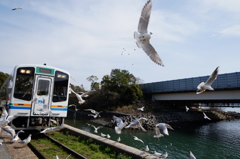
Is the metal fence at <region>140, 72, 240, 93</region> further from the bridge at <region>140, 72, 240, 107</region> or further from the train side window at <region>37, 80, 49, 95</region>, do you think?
the train side window at <region>37, 80, 49, 95</region>

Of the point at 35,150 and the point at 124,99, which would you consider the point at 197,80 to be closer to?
the point at 124,99

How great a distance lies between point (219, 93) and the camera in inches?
855

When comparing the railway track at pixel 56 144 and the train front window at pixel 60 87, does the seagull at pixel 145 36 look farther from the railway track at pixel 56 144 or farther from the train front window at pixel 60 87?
the train front window at pixel 60 87

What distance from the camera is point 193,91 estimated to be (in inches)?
1008

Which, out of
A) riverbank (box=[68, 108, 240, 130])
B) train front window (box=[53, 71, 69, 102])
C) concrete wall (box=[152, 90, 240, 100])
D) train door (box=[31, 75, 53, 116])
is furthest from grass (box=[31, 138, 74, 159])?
concrete wall (box=[152, 90, 240, 100])

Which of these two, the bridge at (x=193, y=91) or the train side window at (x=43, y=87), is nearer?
the train side window at (x=43, y=87)

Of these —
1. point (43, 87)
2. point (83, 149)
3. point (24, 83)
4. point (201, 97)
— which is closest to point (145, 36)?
point (83, 149)

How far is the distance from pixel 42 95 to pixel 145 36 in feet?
21.1

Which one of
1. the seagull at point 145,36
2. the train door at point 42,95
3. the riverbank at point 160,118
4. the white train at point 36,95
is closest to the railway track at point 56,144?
the white train at point 36,95

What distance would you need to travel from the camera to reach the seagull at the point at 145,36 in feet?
12.5

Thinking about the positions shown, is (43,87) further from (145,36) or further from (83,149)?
(145,36)

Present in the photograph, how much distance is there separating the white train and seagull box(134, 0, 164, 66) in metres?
5.46

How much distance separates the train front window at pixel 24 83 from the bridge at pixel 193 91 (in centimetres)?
2056

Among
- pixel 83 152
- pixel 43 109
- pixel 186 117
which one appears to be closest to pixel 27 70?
pixel 43 109
